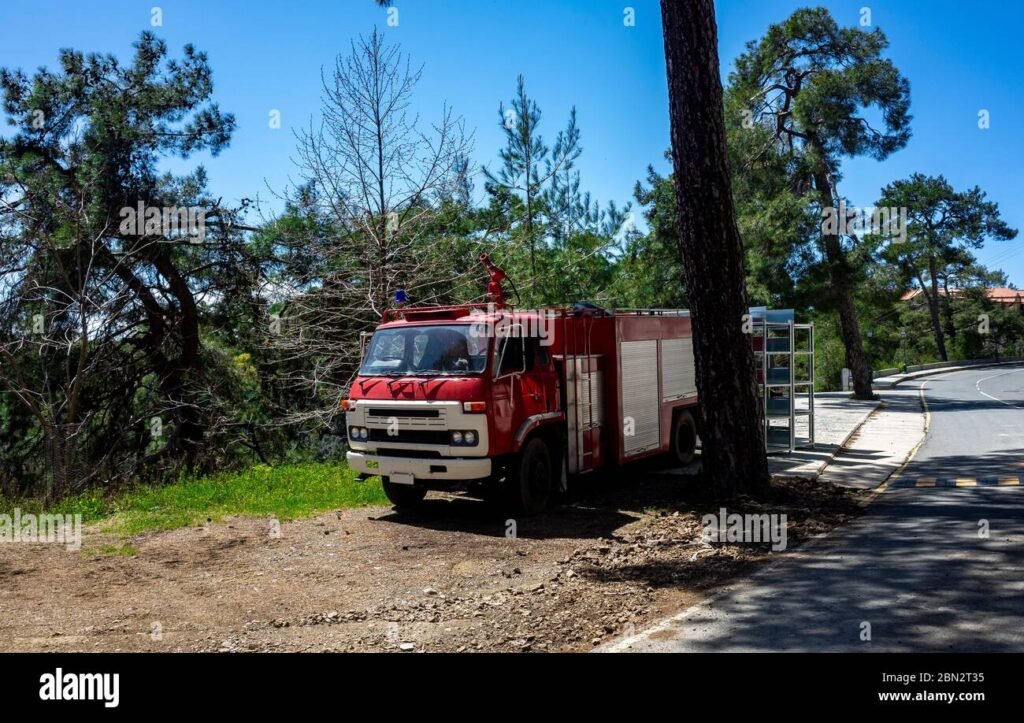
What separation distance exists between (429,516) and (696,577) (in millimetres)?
3885

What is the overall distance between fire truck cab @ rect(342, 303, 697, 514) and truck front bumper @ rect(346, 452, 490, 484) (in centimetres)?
1

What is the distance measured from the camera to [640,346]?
12117 mm

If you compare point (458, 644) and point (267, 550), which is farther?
point (267, 550)

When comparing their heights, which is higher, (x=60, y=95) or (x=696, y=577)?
(x=60, y=95)

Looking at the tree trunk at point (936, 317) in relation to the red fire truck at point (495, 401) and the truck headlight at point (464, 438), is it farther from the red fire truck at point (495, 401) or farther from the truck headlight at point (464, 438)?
the truck headlight at point (464, 438)

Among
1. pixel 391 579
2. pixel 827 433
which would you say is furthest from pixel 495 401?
pixel 827 433

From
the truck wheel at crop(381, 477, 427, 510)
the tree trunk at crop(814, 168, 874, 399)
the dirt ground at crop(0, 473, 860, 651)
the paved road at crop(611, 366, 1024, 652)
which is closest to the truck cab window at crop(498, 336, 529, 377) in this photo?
the dirt ground at crop(0, 473, 860, 651)

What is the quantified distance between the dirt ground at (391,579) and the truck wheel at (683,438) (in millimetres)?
3020

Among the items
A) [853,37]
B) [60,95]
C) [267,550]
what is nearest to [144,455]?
[60,95]

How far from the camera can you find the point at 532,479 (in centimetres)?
977

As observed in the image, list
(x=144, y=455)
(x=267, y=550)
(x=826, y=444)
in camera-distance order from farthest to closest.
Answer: (x=144, y=455), (x=826, y=444), (x=267, y=550)

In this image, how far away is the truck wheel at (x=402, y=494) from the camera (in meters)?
10.2

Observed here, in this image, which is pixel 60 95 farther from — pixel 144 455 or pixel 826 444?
pixel 826 444

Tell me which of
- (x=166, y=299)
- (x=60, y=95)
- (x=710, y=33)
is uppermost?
(x=60, y=95)
